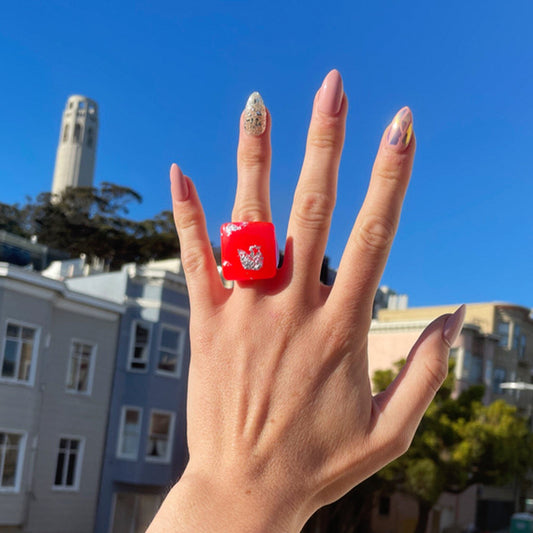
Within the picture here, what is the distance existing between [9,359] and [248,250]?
63.2 ft

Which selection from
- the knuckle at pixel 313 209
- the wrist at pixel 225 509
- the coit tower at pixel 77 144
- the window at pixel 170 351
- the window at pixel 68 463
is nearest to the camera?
the wrist at pixel 225 509

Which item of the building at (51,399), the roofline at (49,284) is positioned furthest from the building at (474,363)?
the roofline at (49,284)

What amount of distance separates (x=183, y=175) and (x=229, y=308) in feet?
1.26

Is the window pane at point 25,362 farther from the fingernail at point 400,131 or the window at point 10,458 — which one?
the fingernail at point 400,131

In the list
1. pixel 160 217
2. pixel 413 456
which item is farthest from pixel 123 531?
pixel 160 217

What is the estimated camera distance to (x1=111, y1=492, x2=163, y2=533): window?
23.0 m

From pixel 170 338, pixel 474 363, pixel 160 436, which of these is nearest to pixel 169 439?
pixel 160 436

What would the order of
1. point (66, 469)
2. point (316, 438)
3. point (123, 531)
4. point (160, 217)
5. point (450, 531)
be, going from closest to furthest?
point (316, 438) → point (66, 469) → point (123, 531) → point (450, 531) → point (160, 217)

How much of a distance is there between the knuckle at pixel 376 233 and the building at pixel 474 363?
3016 cm

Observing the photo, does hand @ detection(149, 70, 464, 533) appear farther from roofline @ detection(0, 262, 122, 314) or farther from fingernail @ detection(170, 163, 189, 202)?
roofline @ detection(0, 262, 122, 314)

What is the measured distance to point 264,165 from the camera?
2.08m

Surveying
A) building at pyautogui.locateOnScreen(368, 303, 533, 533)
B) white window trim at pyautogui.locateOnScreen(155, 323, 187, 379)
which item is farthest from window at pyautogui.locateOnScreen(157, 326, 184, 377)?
building at pyautogui.locateOnScreen(368, 303, 533, 533)

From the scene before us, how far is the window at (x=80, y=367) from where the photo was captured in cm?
2195

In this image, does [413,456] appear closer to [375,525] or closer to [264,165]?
[375,525]
